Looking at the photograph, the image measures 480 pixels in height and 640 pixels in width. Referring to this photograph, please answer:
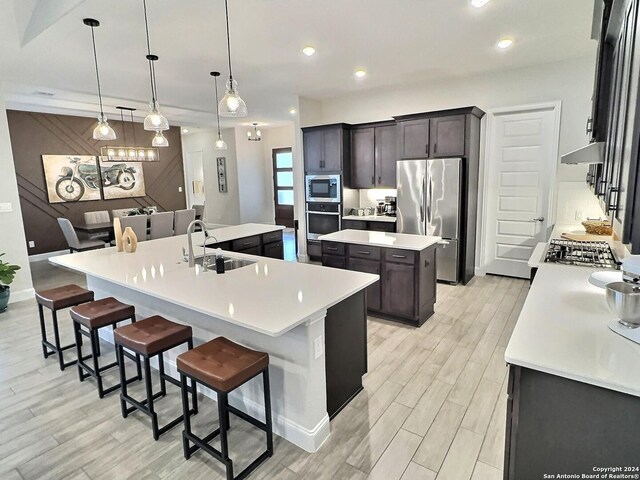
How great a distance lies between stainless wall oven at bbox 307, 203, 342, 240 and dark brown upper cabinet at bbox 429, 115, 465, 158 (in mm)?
1860

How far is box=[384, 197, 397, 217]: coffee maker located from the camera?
583 centimetres

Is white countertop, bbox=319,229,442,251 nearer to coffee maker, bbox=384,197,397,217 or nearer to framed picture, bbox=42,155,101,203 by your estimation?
coffee maker, bbox=384,197,397,217

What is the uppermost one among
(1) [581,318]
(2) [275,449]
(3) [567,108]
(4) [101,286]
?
(3) [567,108]

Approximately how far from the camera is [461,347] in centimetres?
321

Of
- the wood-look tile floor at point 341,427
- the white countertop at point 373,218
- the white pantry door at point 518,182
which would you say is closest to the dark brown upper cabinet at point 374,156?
the white countertop at point 373,218

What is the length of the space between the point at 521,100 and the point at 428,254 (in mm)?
2771

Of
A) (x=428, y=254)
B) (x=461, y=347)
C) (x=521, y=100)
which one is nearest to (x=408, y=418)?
(x=461, y=347)

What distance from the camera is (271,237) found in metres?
4.75

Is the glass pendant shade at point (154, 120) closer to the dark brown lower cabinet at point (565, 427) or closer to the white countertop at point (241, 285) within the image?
the white countertop at point (241, 285)

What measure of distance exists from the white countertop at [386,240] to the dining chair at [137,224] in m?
3.75

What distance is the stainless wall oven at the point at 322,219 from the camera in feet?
20.0

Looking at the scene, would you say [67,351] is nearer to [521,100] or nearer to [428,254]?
[428,254]

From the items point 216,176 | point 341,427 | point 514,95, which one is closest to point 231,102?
point 341,427
